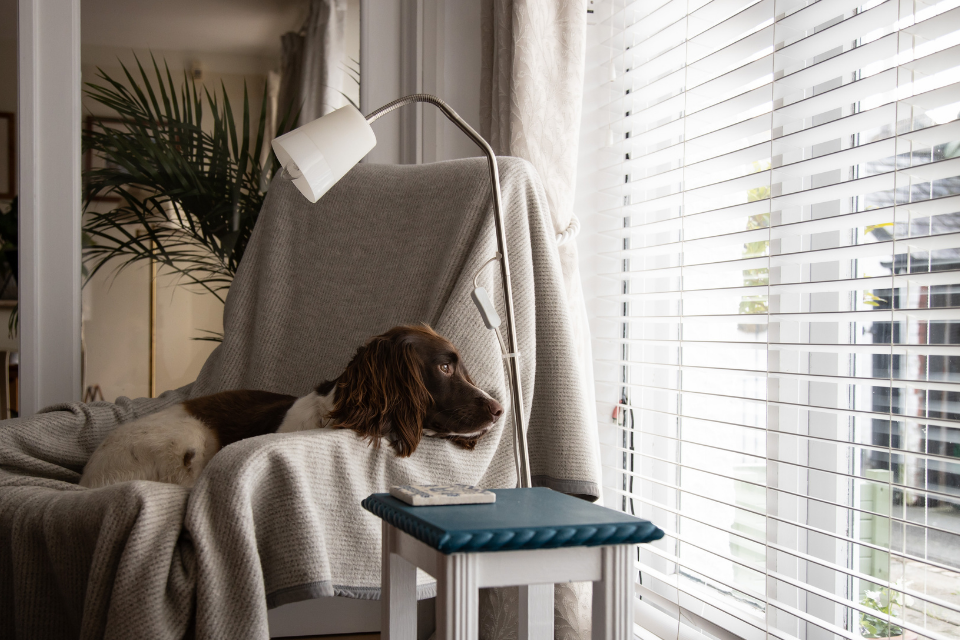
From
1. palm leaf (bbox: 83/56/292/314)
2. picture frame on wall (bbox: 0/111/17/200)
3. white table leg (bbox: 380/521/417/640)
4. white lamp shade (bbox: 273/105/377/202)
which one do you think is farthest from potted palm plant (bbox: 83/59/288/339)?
white table leg (bbox: 380/521/417/640)

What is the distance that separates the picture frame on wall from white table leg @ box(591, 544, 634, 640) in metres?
2.17

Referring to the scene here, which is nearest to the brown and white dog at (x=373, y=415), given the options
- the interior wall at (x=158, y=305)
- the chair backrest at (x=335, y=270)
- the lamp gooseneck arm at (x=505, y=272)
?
the lamp gooseneck arm at (x=505, y=272)

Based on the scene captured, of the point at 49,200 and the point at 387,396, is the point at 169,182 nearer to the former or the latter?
the point at 49,200

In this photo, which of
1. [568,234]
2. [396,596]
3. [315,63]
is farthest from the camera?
[315,63]

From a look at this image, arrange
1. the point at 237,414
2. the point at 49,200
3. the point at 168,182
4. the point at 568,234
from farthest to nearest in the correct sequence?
the point at 168,182 → the point at 49,200 → the point at 568,234 → the point at 237,414

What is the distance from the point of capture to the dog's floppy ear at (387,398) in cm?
125

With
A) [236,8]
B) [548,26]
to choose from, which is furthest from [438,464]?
[236,8]

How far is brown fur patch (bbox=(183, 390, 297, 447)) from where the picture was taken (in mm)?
1459

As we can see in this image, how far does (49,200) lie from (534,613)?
1918 mm

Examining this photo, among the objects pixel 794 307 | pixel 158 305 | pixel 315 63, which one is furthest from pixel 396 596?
pixel 315 63

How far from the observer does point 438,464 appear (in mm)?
1289

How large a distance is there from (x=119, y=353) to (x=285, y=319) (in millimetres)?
773

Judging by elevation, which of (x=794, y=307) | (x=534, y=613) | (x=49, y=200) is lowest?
(x=534, y=613)

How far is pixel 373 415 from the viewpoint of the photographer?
125 cm
